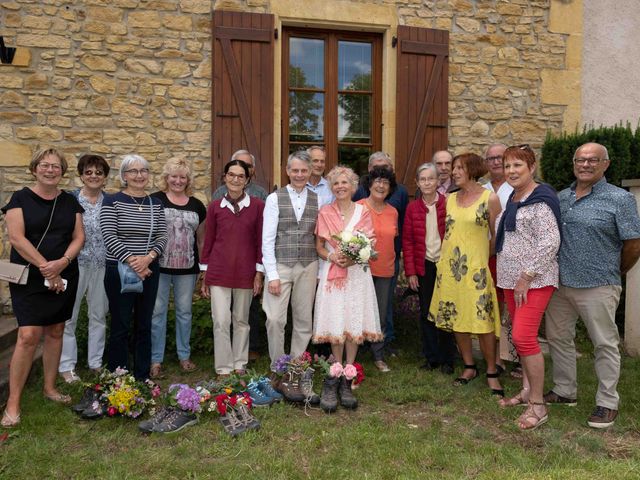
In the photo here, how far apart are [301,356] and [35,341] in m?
1.88

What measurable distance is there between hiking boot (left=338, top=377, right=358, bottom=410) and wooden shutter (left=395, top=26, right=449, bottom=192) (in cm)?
314

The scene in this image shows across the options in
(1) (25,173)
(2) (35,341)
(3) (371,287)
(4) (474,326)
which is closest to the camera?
(2) (35,341)

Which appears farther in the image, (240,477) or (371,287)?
(371,287)

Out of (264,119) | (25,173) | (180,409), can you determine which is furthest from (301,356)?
(25,173)

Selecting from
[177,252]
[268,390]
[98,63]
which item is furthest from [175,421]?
[98,63]

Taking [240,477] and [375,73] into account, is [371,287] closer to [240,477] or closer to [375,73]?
[240,477]

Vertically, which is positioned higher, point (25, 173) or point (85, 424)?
point (25, 173)

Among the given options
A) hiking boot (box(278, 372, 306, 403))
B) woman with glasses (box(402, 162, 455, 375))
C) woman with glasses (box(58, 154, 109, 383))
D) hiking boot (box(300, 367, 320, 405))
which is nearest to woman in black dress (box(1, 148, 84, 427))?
woman with glasses (box(58, 154, 109, 383))

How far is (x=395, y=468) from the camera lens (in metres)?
2.92

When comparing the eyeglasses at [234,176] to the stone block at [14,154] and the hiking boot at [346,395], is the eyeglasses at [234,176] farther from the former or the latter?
the stone block at [14,154]

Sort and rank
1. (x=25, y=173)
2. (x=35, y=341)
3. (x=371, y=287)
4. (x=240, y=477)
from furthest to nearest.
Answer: (x=25, y=173) → (x=371, y=287) → (x=35, y=341) → (x=240, y=477)

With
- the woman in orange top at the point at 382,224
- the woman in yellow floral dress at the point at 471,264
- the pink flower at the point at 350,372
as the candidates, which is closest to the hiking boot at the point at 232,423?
the pink flower at the point at 350,372

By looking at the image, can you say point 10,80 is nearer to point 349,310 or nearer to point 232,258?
point 232,258

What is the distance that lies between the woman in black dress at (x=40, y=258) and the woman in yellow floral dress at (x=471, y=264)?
8.95ft
